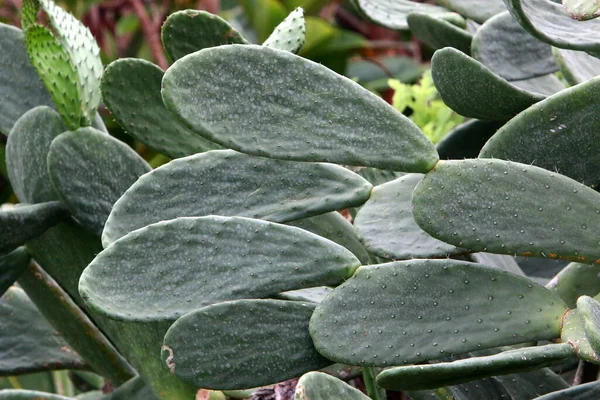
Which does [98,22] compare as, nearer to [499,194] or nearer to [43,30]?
[43,30]

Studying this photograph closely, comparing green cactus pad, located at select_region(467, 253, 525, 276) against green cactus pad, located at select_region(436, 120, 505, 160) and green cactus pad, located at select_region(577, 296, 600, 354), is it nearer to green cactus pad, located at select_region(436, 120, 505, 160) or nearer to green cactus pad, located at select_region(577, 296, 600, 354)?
green cactus pad, located at select_region(436, 120, 505, 160)

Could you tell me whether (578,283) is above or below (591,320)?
below

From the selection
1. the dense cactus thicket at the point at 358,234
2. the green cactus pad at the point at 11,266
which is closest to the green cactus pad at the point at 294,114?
the dense cactus thicket at the point at 358,234

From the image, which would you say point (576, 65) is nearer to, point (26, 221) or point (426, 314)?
point (426, 314)

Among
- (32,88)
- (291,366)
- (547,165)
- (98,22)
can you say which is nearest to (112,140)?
(32,88)

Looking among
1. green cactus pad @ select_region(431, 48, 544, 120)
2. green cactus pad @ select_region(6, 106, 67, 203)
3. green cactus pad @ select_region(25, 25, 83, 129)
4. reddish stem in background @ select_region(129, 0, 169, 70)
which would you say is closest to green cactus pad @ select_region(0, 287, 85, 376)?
green cactus pad @ select_region(6, 106, 67, 203)

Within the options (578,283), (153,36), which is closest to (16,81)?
(578,283)

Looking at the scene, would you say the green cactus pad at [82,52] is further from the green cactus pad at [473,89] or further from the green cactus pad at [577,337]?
the green cactus pad at [577,337]
